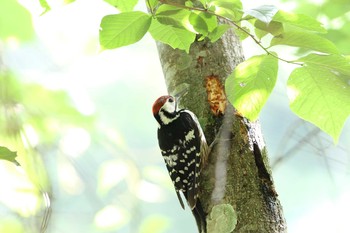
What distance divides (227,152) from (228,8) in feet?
1.95

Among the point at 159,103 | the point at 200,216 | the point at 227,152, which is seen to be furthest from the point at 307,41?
the point at 159,103

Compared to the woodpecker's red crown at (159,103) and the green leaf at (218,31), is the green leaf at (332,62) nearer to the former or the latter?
the green leaf at (218,31)

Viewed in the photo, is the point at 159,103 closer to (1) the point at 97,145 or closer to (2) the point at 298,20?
(1) the point at 97,145

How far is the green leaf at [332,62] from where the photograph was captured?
93cm

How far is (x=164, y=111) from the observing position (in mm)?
2057

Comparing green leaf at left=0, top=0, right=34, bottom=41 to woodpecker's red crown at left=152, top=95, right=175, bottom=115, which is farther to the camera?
woodpecker's red crown at left=152, top=95, right=175, bottom=115

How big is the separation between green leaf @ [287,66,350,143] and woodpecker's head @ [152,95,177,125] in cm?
96

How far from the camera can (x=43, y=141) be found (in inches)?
67.8

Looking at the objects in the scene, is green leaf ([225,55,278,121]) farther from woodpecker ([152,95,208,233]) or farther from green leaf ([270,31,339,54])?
woodpecker ([152,95,208,233])

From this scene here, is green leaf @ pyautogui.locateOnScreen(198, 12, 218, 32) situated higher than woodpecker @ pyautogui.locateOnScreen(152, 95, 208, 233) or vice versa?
green leaf @ pyautogui.locateOnScreen(198, 12, 218, 32)

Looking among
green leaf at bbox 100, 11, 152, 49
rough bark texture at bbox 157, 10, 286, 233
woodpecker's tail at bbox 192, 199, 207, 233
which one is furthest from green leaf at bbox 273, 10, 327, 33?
woodpecker's tail at bbox 192, 199, 207, 233

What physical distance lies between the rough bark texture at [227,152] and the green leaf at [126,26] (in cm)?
56

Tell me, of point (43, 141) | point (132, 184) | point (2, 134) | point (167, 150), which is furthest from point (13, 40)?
point (132, 184)

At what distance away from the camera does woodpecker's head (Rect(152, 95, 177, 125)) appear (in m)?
1.97
